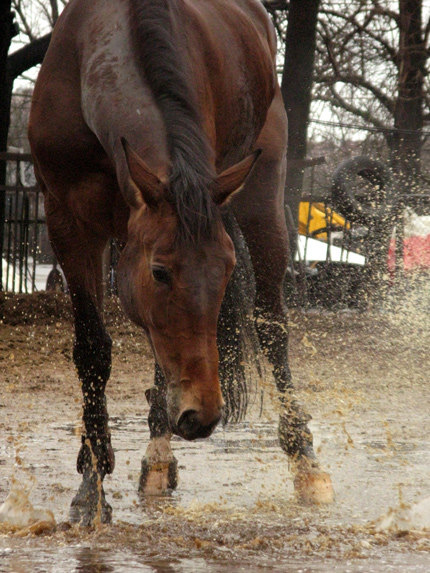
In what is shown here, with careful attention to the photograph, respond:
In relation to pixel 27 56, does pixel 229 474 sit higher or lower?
lower

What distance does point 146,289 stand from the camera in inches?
131

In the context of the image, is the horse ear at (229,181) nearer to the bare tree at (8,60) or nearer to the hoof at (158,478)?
the hoof at (158,478)

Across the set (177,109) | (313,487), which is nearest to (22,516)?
(313,487)

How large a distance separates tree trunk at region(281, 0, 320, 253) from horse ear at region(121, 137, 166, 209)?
9371 millimetres

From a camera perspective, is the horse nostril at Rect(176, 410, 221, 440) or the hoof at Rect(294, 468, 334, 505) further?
the hoof at Rect(294, 468, 334, 505)

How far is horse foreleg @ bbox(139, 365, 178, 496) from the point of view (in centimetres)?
452

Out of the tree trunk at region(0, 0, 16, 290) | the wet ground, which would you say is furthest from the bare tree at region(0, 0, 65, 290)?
the wet ground

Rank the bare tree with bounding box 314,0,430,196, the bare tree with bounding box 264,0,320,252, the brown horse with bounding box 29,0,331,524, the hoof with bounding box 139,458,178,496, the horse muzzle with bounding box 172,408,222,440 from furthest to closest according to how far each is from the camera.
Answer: the bare tree with bounding box 314,0,430,196 → the bare tree with bounding box 264,0,320,252 → the hoof with bounding box 139,458,178,496 → the brown horse with bounding box 29,0,331,524 → the horse muzzle with bounding box 172,408,222,440

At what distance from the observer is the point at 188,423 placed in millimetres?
3066

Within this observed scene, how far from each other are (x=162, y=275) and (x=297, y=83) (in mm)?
10308

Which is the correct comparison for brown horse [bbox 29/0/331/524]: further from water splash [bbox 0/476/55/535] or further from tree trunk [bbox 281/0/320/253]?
A: tree trunk [bbox 281/0/320/253]

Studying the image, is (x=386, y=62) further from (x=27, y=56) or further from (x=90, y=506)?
(x=90, y=506)

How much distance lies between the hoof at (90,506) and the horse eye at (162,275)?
102cm

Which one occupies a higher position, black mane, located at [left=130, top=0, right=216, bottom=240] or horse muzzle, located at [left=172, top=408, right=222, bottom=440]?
black mane, located at [left=130, top=0, right=216, bottom=240]
